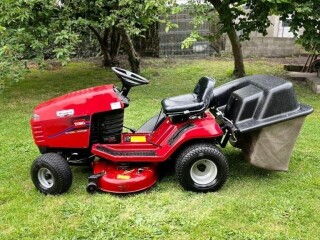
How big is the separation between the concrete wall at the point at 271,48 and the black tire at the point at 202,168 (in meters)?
8.25

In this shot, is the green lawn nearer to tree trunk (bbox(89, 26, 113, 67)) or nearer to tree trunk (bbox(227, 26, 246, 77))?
tree trunk (bbox(227, 26, 246, 77))

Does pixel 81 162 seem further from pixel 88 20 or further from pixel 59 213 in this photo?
pixel 88 20

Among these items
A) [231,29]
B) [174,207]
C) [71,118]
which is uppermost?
[231,29]

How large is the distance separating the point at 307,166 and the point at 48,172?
2.56 meters

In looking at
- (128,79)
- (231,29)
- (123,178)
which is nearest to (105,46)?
(231,29)

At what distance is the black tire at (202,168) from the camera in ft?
11.8

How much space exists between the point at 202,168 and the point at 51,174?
1.33 metres

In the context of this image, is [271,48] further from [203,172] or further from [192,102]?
[203,172]

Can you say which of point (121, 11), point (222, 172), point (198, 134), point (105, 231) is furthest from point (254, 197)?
point (121, 11)

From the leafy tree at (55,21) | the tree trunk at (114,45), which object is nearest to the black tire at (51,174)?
the leafy tree at (55,21)

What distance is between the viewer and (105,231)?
3.11 m

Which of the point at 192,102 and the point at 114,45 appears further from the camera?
the point at 114,45

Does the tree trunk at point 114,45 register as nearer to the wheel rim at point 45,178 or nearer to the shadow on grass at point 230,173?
the shadow on grass at point 230,173

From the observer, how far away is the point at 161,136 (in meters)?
3.88
